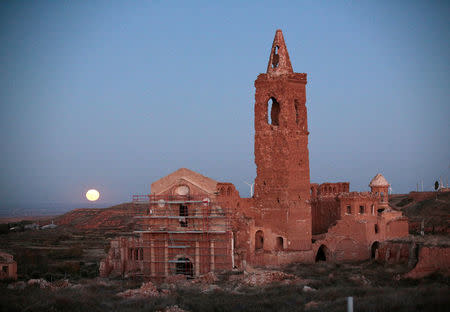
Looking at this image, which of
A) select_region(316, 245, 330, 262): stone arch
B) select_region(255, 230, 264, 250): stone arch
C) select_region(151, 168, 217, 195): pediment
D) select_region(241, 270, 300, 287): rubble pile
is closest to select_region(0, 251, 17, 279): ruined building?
select_region(151, 168, 217, 195): pediment

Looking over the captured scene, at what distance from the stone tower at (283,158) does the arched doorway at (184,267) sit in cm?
633

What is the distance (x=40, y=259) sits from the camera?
46.2 m

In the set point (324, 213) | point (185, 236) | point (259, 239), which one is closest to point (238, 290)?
point (185, 236)

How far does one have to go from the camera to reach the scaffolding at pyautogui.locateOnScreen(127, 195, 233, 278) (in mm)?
31234

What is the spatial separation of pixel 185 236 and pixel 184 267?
254 cm

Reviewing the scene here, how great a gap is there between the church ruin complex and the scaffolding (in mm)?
64

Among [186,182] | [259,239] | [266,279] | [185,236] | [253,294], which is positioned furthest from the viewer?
[259,239]

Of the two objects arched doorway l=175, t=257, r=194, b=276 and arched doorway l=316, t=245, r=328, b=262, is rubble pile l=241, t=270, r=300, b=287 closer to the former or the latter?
arched doorway l=175, t=257, r=194, b=276

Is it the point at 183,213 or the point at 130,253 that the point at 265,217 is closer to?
the point at 183,213

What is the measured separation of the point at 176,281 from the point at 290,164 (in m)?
12.9

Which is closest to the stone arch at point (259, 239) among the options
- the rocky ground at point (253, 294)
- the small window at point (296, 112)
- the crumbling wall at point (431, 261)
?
the rocky ground at point (253, 294)

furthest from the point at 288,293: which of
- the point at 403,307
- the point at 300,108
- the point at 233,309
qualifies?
the point at 300,108

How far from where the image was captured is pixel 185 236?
31812mm

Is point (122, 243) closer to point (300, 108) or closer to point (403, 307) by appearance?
point (300, 108)
